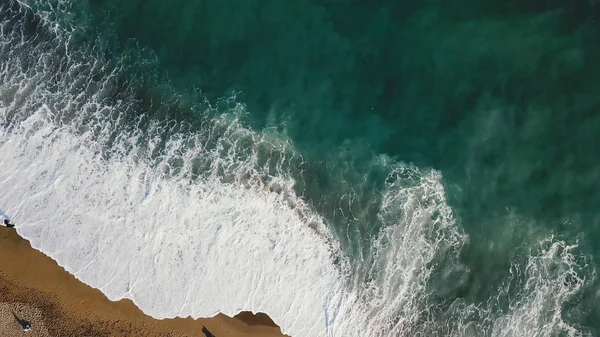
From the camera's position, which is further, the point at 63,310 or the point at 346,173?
the point at 346,173

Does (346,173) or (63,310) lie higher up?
(346,173)

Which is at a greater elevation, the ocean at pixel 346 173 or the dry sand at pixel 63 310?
the ocean at pixel 346 173

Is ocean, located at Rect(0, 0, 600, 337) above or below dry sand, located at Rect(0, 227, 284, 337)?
above

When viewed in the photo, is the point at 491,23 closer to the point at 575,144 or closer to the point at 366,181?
the point at 575,144
